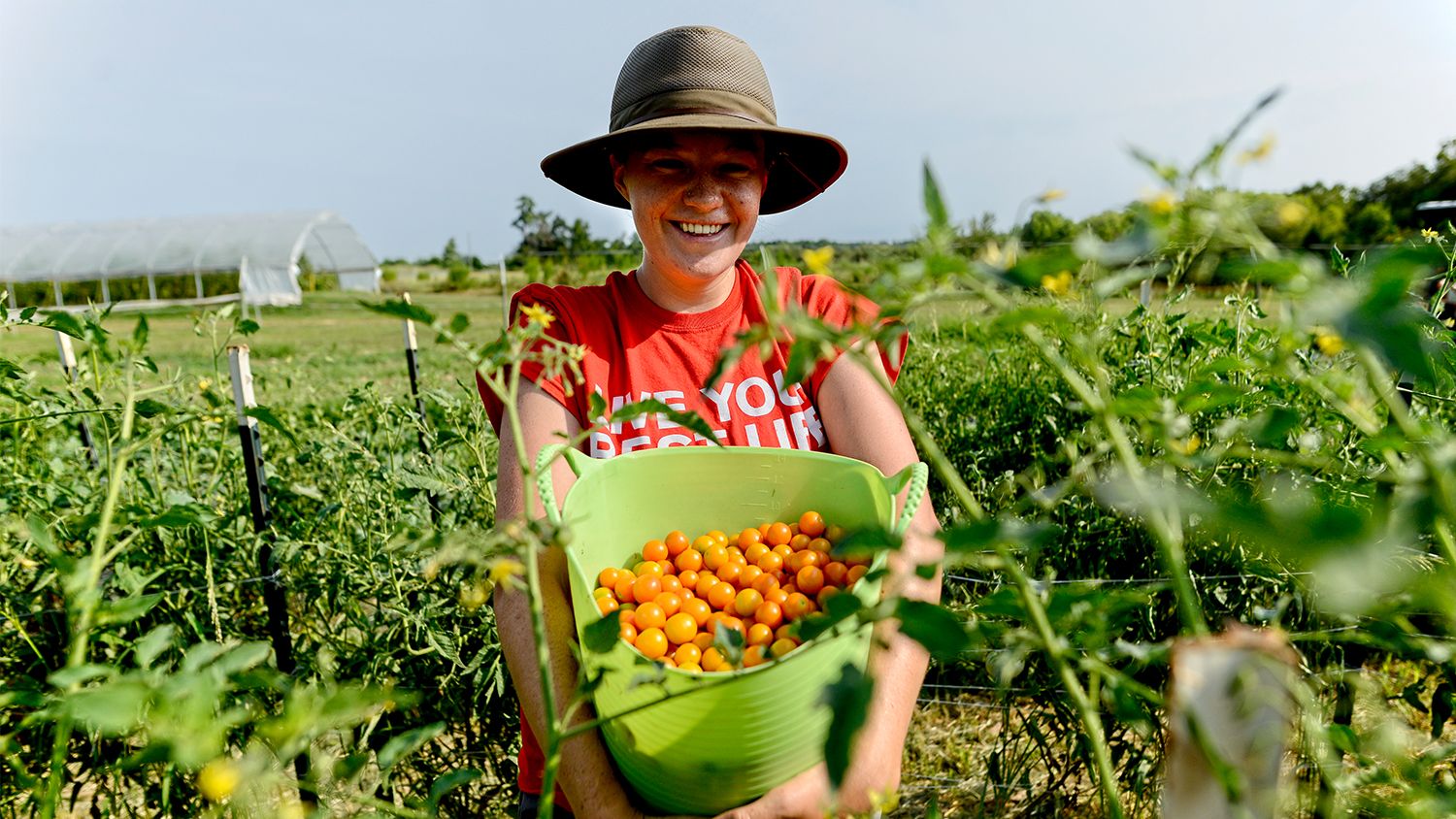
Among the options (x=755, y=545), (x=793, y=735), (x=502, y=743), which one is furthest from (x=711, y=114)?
(x=502, y=743)

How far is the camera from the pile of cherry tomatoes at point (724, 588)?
984mm

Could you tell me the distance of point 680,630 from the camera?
1025 mm

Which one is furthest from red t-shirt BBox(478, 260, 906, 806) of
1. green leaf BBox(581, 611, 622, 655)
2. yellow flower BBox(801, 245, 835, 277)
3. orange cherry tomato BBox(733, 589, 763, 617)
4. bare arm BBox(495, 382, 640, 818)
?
yellow flower BBox(801, 245, 835, 277)

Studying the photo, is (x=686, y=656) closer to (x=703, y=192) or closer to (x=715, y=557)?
(x=715, y=557)

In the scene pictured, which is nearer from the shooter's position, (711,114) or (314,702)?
(314,702)

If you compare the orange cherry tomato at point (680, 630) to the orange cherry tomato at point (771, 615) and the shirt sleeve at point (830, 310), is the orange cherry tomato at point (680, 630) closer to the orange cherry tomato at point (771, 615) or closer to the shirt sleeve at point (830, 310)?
the orange cherry tomato at point (771, 615)

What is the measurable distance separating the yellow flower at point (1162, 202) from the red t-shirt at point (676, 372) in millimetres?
988

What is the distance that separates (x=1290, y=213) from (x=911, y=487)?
0.61 m

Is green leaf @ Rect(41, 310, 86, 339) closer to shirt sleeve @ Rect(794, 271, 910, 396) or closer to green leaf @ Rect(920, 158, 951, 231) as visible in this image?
green leaf @ Rect(920, 158, 951, 231)

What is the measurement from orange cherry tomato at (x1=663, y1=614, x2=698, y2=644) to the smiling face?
0.70 m

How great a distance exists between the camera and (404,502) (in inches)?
72.4

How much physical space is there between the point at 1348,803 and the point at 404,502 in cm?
160

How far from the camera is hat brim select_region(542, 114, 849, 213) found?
1.46 metres

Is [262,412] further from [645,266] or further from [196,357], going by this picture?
[196,357]
